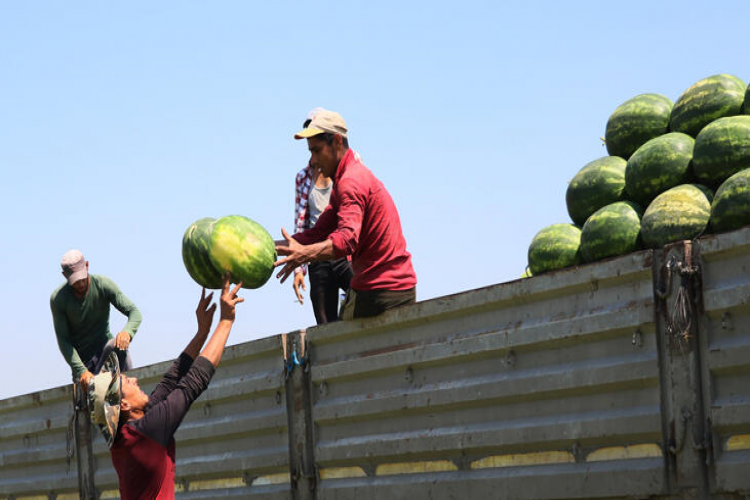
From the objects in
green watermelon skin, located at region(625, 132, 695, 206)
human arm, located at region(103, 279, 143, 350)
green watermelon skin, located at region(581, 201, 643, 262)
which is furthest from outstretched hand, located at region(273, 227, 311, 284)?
human arm, located at region(103, 279, 143, 350)

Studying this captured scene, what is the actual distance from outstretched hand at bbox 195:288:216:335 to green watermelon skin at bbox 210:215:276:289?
174 millimetres

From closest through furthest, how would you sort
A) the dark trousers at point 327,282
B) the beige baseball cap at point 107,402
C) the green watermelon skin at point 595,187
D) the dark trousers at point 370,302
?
the beige baseball cap at point 107,402
the dark trousers at point 370,302
the green watermelon skin at point 595,187
the dark trousers at point 327,282

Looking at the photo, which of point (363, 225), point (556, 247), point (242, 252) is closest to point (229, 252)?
point (242, 252)

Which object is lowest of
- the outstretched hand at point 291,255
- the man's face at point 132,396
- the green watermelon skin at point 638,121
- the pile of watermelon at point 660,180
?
the man's face at point 132,396

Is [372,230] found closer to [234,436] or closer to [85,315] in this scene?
[234,436]

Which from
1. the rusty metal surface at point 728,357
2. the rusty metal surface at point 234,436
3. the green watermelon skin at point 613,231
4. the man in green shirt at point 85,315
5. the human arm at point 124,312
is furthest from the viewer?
the man in green shirt at point 85,315

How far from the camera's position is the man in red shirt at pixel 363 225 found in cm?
587

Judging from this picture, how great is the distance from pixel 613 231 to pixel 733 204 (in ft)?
2.95

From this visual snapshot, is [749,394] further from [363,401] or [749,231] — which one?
[363,401]

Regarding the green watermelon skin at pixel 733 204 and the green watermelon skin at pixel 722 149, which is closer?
the green watermelon skin at pixel 733 204

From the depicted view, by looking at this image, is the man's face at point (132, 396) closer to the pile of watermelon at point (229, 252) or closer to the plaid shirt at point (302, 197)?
the pile of watermelon at point (229, 252)

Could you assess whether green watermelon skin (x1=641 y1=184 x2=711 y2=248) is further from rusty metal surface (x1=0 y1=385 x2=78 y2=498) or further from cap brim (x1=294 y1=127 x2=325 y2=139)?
rusty metal surface (x1=0 y1=385 x2=78 y2=498)

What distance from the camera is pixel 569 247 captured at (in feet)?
22.8

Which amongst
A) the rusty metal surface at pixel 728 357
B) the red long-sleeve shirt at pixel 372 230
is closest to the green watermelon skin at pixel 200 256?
the red long-sleeve shirt at pixel 372 230
